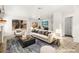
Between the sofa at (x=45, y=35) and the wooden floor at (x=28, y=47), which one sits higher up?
the sofa at (x=45, y=35)

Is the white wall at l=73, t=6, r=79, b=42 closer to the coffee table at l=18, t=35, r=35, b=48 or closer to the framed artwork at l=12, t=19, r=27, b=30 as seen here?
the coffee table at l=18, t=35, r=35, b=48

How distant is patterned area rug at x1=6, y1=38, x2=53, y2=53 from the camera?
85.9 inches

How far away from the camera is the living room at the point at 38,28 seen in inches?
85.1

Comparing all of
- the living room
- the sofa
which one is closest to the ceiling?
the living room

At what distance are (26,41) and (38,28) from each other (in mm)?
283

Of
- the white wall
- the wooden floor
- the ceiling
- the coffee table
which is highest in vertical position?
the ceiling

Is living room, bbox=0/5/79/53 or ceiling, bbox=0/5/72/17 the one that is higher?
ceiling, bbox=0/5/72/17

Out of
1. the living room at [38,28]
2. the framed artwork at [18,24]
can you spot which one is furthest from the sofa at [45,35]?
the framed artwork at [18,24]

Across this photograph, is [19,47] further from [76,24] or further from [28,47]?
[76,24]

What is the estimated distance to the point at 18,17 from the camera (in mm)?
2170

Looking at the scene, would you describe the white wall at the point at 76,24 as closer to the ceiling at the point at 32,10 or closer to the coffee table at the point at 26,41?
the ceiling at the point at 32,10

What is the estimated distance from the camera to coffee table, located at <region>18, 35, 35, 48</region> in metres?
2.20
